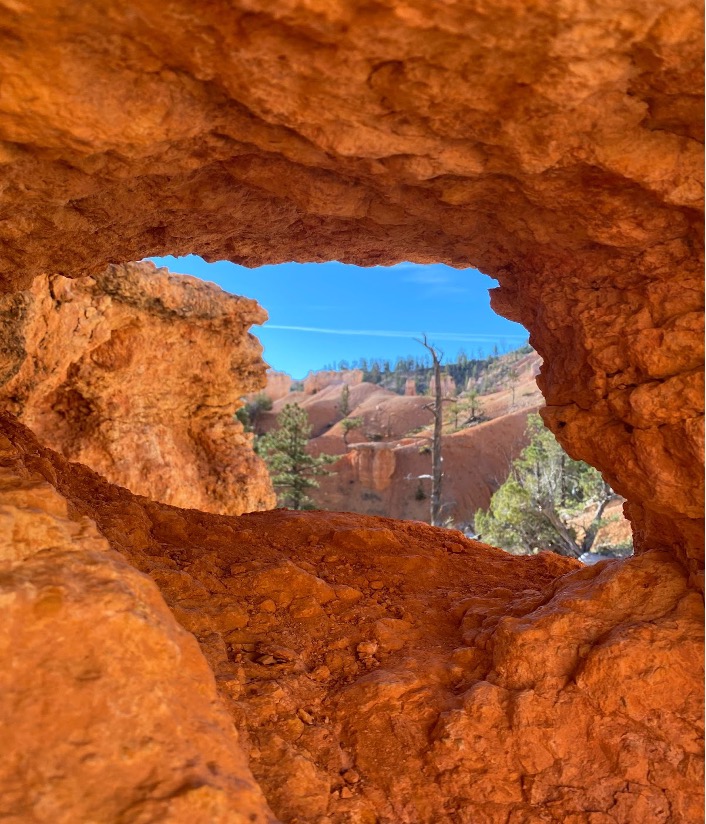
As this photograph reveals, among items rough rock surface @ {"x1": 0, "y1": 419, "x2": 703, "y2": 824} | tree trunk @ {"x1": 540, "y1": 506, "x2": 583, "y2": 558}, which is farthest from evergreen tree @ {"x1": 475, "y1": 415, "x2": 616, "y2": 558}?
rough rock surface @ {"x1": 0, "y1": 419, "x2": 703, "y2": 824}

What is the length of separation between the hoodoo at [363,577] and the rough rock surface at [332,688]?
0.01m

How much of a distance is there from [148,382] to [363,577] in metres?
9.60

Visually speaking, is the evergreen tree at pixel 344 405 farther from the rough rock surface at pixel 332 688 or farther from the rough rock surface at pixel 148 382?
the rough rock surface at pixel 332 688

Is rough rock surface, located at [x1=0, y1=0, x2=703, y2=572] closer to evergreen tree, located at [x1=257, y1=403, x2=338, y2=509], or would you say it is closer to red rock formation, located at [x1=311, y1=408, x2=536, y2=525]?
evergreen tree, located at [x1=257, y1=403, x2=338, y2=509]

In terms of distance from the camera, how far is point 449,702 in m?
2.91

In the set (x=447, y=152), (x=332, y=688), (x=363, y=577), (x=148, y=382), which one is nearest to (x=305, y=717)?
(x=332, y=688)

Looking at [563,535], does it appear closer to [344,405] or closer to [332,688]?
[332,688]

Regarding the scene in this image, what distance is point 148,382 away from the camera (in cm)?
1245

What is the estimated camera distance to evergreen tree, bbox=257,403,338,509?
20.6 metres

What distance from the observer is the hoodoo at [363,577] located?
6.43 feet

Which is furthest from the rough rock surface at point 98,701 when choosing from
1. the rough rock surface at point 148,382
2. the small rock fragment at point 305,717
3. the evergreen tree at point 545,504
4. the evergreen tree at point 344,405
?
the evergreen tree at point 344,405

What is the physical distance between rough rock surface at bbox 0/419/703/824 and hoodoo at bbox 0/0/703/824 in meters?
0.01

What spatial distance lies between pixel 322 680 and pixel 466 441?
27477mm

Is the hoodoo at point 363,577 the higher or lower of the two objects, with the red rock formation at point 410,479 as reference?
lower
